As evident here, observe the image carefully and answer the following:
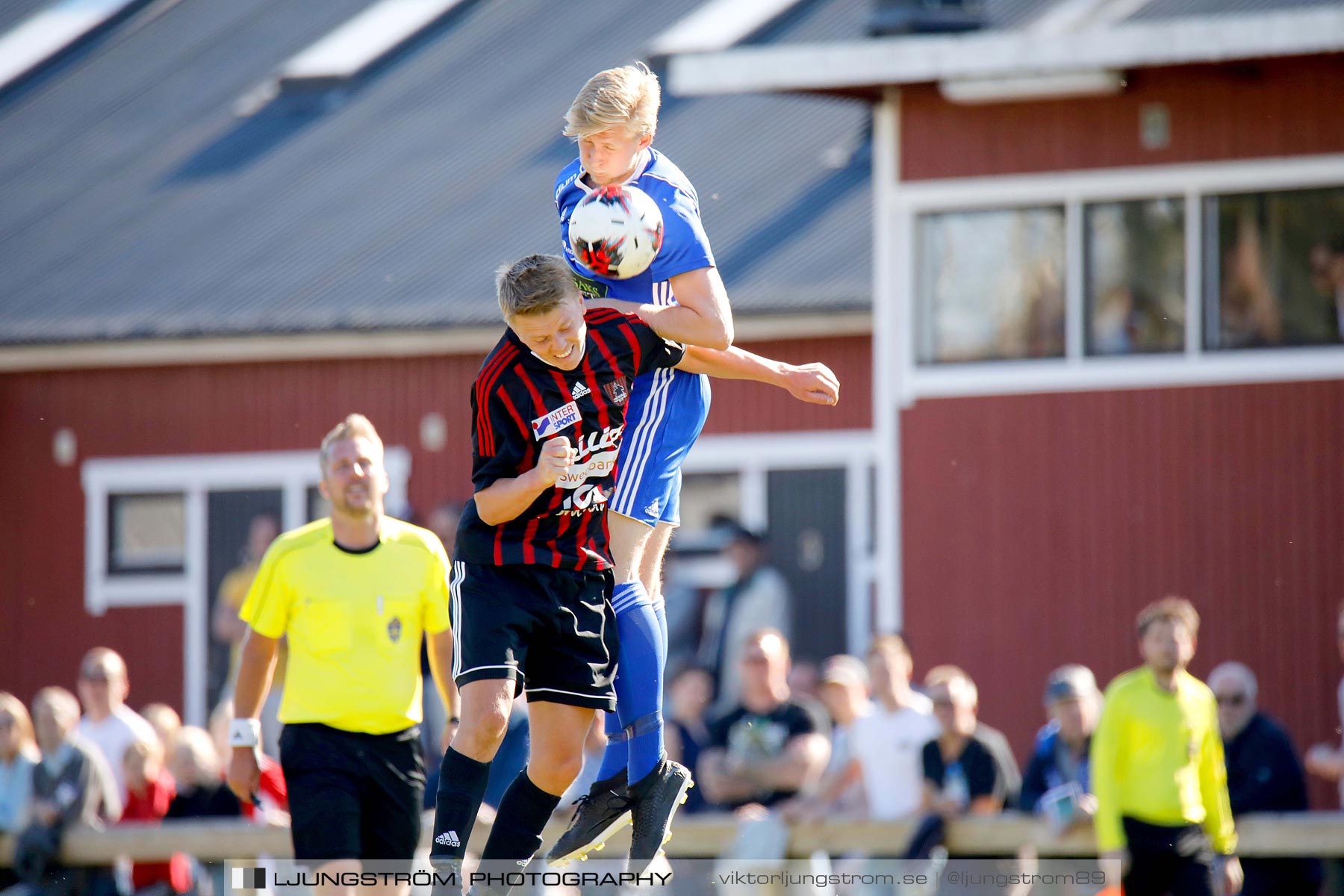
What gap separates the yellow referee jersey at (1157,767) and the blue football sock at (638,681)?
3838 mm

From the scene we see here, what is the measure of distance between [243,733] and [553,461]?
9.74 ft

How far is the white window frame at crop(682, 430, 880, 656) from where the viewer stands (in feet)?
54.5

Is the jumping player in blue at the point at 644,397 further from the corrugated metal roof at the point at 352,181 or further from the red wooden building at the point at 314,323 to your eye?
the corrugated metal roof at the point at 352,181

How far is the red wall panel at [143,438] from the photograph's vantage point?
1816 cm

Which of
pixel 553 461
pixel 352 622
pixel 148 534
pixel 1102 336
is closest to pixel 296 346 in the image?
pixel 148 534

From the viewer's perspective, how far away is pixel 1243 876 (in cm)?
Answer: 994

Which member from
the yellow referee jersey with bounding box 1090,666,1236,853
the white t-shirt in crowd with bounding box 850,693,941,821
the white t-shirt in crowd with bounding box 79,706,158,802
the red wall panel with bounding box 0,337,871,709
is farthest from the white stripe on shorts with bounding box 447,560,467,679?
the red wall panel with bounding box 0,337,871,709

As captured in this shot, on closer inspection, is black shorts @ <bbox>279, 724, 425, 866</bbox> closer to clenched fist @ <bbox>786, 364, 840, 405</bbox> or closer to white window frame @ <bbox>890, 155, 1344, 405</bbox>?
clenched fist @ <bbox>786, 364, 840, 405</bbox>

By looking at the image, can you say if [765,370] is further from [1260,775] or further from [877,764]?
[1260,775]

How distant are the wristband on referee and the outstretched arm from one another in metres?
2.83

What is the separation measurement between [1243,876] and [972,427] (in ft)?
15.4

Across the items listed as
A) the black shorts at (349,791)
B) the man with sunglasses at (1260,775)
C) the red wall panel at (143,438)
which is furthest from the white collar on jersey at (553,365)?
the red wall panel at (143,438)

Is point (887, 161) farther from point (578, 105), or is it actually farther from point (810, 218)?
point (578, 105)

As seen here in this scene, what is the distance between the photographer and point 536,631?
605 centimetres
